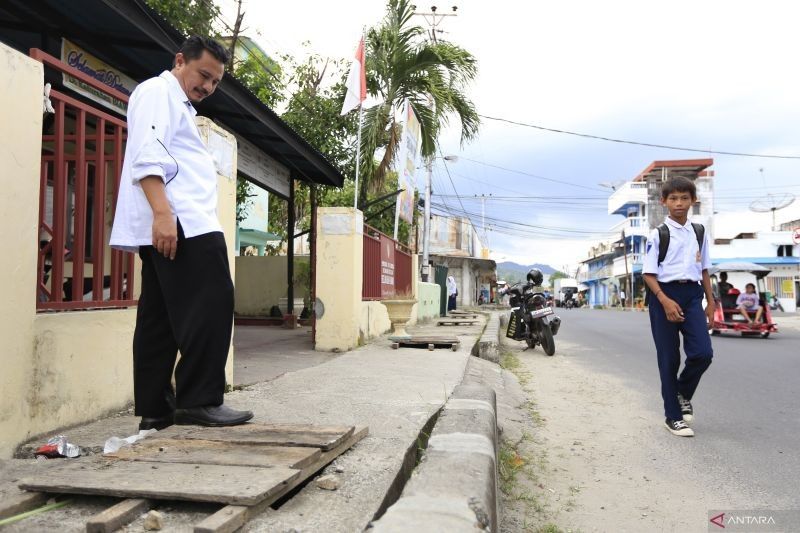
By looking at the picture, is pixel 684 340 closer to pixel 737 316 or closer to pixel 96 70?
pixel 96 70

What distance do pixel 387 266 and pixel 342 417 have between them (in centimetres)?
696

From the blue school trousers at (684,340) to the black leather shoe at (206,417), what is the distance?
9.44 feet

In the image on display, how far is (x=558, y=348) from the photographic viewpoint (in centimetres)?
1091

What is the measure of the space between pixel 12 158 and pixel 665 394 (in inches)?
161

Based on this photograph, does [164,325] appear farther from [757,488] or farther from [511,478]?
[757,488]

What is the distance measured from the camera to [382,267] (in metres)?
9.61

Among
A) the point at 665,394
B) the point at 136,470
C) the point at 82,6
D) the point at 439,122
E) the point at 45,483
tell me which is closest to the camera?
the point at 45,483

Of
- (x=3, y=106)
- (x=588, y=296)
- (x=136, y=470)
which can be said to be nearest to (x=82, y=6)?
(x=3, y=106)

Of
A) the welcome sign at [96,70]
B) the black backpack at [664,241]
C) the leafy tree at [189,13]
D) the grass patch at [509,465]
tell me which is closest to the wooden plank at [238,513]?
the grass patch at [509,465]

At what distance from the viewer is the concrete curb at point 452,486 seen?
1.64m

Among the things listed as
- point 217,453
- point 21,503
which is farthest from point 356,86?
point 21,503

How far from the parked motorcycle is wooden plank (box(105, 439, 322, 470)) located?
25.5ft

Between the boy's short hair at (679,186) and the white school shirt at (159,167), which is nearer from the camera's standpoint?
the white school shirt at (159,167)

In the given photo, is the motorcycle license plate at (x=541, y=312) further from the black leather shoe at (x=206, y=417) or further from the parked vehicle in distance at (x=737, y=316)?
the black leather shoe at (x=206, y=417)
